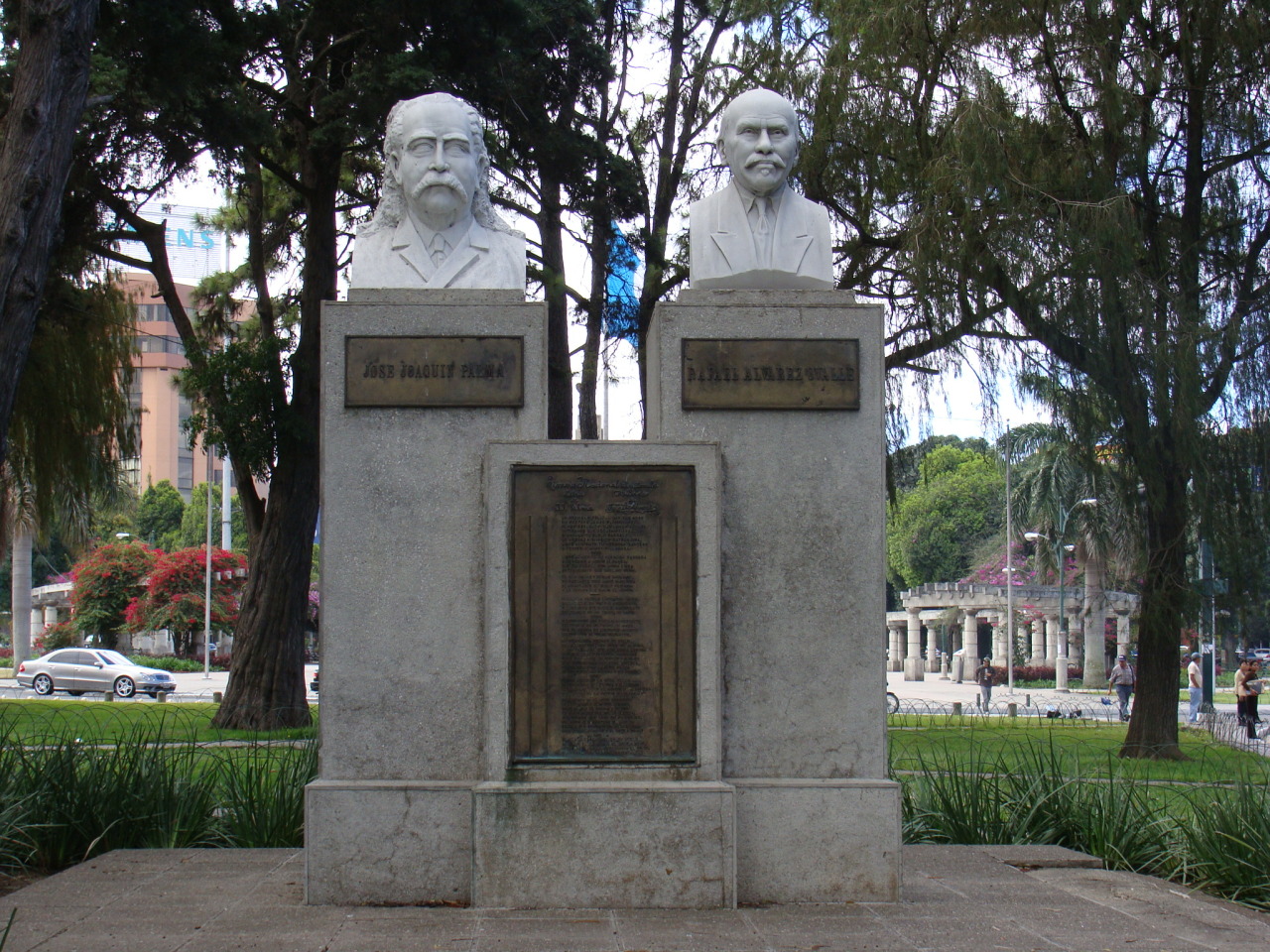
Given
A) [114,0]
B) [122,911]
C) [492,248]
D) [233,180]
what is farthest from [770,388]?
[233,180]

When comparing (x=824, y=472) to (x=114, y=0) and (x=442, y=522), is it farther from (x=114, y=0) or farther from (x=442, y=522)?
(x=114, y=0)

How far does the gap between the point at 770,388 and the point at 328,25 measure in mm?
11896

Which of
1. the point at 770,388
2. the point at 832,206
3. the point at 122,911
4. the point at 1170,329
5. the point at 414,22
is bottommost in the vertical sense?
the point at 122,911

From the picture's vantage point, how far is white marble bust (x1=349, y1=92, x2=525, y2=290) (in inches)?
241

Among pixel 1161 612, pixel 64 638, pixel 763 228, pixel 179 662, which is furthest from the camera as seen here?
pixel 64 638

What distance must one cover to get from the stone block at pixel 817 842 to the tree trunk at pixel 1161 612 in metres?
9.42

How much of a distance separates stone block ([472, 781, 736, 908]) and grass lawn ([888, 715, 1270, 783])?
2843mm

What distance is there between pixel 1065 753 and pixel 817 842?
422 cm

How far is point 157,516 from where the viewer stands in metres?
87.1

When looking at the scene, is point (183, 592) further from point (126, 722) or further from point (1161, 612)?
point (1161, 612)

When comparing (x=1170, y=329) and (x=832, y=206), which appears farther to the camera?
(x=832, y=206)

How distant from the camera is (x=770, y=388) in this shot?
5.92 m

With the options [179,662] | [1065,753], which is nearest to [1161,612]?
[1065,753]

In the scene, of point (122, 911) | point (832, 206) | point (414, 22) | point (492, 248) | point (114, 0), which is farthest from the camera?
point (832, 206)
